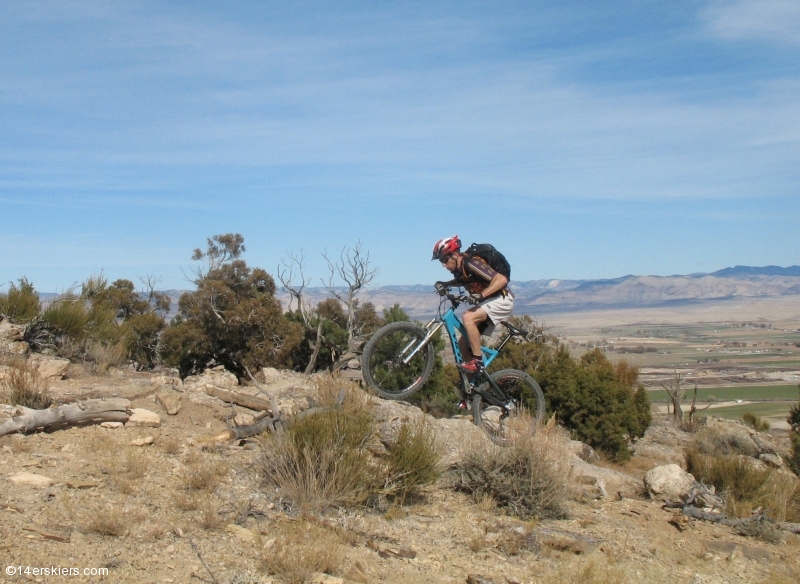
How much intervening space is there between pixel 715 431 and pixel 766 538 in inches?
705

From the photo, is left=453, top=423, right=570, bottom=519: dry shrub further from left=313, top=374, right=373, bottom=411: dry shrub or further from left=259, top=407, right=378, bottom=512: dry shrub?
left=313, top=374, right=373, bottom=411: dry shrub

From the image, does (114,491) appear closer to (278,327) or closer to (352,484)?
(352,484)

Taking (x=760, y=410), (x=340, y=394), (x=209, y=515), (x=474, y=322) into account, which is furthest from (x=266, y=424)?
(x=760, y=410)

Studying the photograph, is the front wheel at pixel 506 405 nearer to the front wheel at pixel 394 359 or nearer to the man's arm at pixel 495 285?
the front wheel at pixel 394 359

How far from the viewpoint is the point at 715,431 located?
82.0ft

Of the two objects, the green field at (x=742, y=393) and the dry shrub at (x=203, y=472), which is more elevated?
the dry shrub at (x=203, y=472)

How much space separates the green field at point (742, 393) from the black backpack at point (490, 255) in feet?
158

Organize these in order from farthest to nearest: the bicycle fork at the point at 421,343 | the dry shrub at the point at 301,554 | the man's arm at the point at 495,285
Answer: the bicycle fork at the point at 421,343
the man's arm at the point at 495,285
the dry shrub at the point at 301,554

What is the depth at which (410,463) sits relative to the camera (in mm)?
7809

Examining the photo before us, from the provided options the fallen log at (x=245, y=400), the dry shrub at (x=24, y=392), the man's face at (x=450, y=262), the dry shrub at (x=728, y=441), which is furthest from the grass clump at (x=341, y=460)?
the dry shrub at (x=728, y=441)

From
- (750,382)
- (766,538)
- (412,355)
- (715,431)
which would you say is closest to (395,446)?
(412,355)

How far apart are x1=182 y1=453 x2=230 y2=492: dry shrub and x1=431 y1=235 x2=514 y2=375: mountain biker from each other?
3.28m

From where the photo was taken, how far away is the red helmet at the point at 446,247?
9031 millimetres

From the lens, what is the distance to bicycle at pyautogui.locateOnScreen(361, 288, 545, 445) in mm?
9312
